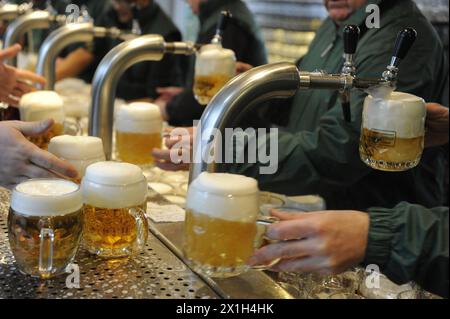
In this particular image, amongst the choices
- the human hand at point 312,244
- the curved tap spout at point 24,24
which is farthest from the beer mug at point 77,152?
the curved tap spout at point 24,24

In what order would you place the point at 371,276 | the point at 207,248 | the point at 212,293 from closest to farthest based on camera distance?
1. the point at 207,248
2. the point at 212,293
3. the point at 371,276

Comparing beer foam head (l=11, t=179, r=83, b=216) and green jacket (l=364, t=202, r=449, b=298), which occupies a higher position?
beer foam head (l=11, t=179, r=83, b=216)

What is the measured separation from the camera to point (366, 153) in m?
1.56

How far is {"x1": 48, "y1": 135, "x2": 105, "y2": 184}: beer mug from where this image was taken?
1603 mm

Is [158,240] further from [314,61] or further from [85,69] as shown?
[85,69]

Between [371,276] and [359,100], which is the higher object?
[359,100]

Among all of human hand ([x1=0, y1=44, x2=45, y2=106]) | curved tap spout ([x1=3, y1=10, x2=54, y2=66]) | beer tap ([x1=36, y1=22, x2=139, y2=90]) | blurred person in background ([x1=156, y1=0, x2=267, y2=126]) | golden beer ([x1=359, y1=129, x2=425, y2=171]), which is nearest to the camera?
golden beer ([x1=359, y1=129, x2=425, y2=171])

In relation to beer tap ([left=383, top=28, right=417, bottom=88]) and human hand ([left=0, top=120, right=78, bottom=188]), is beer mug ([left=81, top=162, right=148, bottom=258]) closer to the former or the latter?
human hand ([left=0, top=120, right=78, bottom=188])

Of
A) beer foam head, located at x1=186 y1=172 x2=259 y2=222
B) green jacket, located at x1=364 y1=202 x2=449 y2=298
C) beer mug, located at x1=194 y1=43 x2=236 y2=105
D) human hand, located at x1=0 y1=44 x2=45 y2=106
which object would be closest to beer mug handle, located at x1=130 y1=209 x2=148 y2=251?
beer foam head, located at x1=186 y1=172 x2=259 y2=222

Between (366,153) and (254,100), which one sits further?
(366,153)

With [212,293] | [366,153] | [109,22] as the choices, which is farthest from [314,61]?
[109,22]

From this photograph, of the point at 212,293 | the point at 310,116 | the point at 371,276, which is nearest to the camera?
the point at 212,293

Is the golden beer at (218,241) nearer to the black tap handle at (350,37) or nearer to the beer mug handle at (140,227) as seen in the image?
the beer mug handle at (140,227)

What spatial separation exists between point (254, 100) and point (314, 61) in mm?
1335
